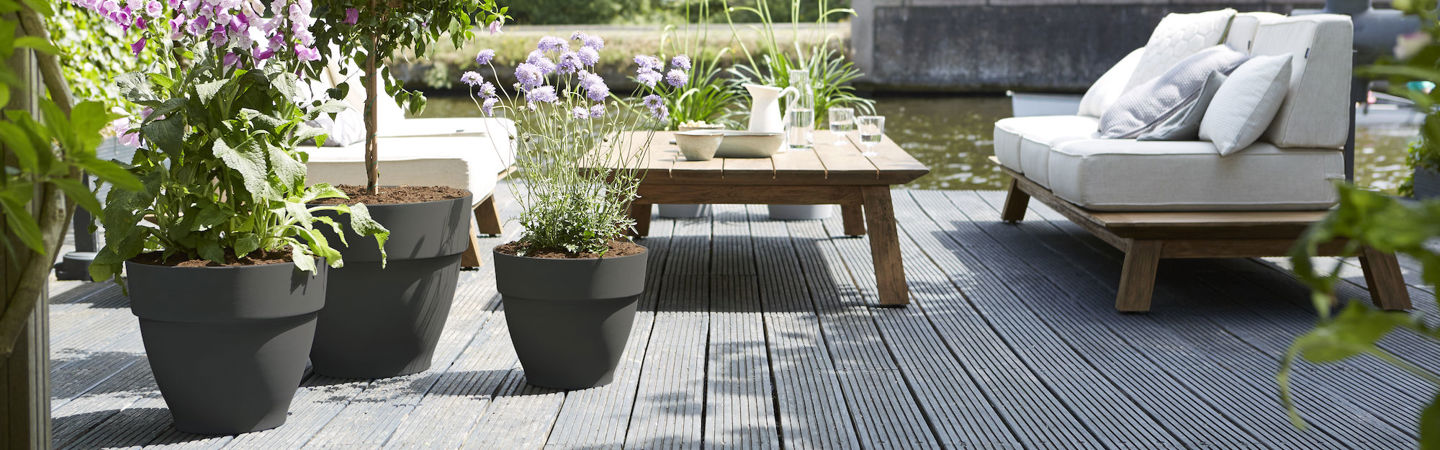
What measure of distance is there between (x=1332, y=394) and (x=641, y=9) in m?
20.6

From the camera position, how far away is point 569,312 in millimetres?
2219

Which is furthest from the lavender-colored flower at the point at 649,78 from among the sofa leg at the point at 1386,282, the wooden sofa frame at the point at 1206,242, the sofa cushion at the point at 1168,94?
the sofa leg at the point at 1386,282

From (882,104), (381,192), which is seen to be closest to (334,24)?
(381,192)

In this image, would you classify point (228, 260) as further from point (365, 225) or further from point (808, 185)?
point (808, 185)

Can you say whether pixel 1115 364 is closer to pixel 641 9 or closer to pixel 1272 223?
pixel 1272 223

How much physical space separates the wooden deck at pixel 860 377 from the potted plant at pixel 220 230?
0.28ft

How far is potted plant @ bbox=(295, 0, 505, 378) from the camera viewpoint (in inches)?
88.5

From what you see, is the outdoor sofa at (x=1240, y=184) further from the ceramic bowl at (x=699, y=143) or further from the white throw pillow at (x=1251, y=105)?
the ceramic bowl at (x=699, y=143)

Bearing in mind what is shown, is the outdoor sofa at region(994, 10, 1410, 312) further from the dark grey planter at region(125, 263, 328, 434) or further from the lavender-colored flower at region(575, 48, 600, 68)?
the dark grey planter at region(125, 263, 328, 434)

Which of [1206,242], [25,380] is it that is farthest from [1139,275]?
[25,380]

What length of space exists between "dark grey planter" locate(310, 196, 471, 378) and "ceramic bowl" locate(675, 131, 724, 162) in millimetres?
999

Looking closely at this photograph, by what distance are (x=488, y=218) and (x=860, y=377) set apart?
212 cm

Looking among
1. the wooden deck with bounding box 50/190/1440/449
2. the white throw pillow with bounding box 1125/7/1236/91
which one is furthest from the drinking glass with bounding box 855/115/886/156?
the white throw pillow with bounding box 1125/7/1236/91

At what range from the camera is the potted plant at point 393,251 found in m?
2.25
